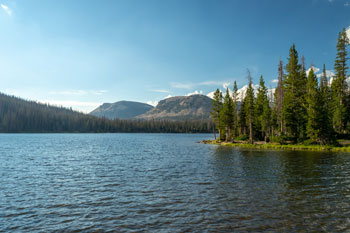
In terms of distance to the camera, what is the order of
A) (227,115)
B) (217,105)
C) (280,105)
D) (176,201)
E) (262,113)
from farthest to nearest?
(217,105) < (227,115) < (262,113) < (280,105) < (176,201)

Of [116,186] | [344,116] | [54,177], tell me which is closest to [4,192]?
[54,177]

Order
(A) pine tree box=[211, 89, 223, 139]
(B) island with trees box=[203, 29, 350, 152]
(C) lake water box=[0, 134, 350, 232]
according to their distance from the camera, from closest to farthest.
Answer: (C) lake water box=[0, 134, 350, 232], (B) island with trees box=[203, 29, 350, 152], (A) pine tree box=[211, 89, 223, 139]

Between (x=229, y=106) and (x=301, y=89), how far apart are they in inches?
973

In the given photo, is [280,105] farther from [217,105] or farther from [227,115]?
[217,105]

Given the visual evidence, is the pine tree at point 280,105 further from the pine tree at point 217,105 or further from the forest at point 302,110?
the pine tree at point 217,105

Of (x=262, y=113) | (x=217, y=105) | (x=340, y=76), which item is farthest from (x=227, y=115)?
(x=340, y=76)

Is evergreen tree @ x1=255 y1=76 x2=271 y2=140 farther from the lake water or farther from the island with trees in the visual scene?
the lake water

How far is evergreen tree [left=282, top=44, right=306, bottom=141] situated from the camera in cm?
6040

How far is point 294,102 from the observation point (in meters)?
63.2

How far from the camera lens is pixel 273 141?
6481 cm

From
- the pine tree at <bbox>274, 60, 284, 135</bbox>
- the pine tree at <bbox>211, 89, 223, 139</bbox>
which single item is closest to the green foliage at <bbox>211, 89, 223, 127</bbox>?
the pine tree at <bbox>211, 89, 223, 139</bbox>

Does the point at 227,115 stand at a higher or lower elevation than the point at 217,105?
lower

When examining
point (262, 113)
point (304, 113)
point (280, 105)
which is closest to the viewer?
point (304, 113)

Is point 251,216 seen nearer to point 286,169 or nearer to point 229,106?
point 286,169
